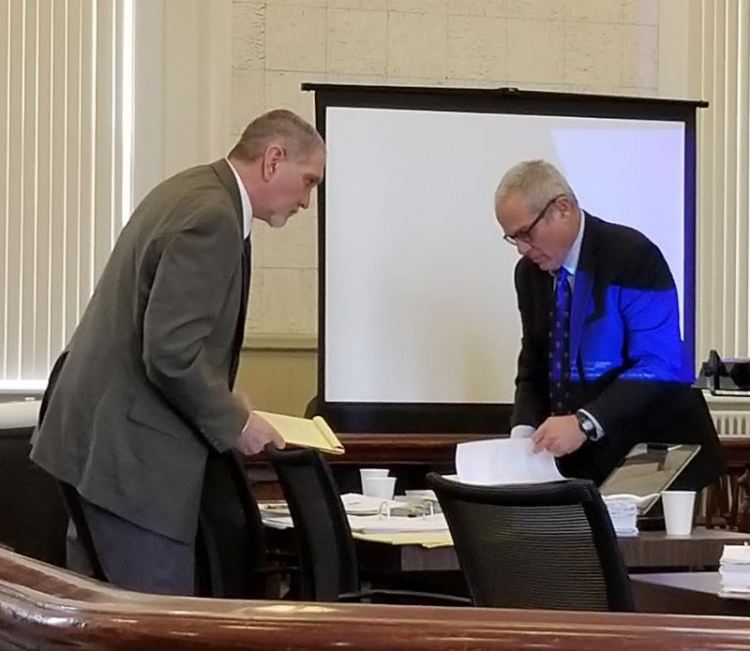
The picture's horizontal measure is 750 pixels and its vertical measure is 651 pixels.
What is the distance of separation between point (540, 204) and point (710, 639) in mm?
2925

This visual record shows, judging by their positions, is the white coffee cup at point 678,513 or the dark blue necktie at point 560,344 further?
the dark blue necktie at point 560,344

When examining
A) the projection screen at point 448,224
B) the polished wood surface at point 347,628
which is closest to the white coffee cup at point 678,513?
the polished wood surface at point 347,628

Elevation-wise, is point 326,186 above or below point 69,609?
above

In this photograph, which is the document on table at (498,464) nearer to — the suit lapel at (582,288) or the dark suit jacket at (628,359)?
the dark suit jacket at (628,359)

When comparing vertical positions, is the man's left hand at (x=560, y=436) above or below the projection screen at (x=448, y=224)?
below

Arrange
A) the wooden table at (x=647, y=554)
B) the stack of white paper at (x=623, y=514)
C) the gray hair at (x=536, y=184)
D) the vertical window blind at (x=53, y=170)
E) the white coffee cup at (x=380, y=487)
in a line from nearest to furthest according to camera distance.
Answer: the wooden table at (x=647, y=554) < the stack of white paper at (x=623, y=514) < the white coffee cup at (x=380, y=487) < the gray hair at (x=536, y=184) < the vertical window blind at (x=53, y=170)

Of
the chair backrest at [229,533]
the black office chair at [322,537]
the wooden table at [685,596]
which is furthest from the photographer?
the chair backrest at [229,533]

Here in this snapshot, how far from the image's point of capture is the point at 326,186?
16.9 feet

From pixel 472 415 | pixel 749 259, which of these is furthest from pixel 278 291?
pixel 749 259

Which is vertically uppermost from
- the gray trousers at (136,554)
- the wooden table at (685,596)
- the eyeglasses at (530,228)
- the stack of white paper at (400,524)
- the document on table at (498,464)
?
the eyeglasses at (530,228)

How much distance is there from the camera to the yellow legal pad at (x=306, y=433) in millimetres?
2994

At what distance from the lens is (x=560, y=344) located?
3.60m

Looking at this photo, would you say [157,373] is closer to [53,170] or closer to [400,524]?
[400,524]

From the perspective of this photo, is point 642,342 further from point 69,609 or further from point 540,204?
point 69,609
